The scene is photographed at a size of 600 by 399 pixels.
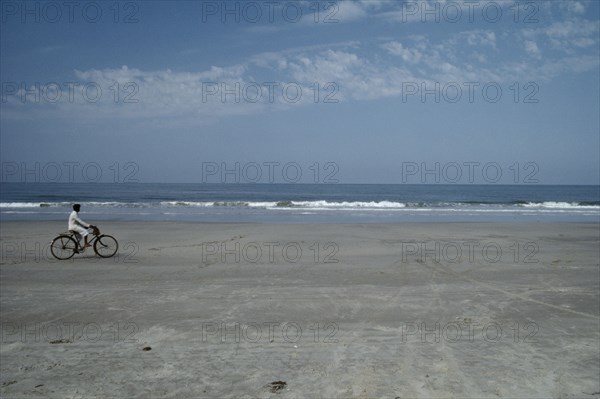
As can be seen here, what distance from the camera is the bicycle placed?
38.4 feet

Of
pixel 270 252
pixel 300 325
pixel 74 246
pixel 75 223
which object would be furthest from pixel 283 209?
pixel 300 325

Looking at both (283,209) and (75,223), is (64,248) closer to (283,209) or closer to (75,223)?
(75,223)

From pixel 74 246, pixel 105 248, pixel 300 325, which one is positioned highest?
pixel 74 246

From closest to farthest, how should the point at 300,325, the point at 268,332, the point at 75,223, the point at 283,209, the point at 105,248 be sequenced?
the point at 268,332, the point at 300,325, the point at 75,223, the point at 105,248, the point at 283,209

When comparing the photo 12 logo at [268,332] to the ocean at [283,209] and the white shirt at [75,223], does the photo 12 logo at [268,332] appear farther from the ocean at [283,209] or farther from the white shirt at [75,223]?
the ocean at [283,209]

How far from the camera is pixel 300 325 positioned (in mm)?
6293

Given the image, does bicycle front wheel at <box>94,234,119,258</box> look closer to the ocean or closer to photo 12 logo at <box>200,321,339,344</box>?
photo 12 logo at <box>200,321,339,344</box>

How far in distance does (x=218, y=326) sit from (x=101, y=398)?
2153 millimetres

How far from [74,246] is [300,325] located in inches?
355

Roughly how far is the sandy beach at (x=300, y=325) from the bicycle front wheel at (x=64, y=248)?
1.00ft

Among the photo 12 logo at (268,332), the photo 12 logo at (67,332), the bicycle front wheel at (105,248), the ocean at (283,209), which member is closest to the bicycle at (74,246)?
the bicycle front wheel at (105,248)

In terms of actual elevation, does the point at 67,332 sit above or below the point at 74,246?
below

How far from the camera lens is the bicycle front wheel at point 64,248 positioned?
1166cm

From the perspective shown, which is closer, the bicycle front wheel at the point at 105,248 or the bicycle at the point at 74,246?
the bicycle at the point at 74,246
